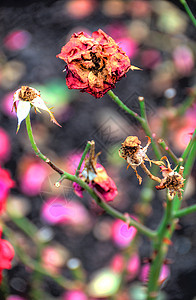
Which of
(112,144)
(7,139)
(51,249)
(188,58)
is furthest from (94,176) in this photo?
(188,58)

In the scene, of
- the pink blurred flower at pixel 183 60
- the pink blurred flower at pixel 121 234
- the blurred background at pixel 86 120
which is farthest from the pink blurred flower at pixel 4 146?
the pink blurred flower at pixel 183 60

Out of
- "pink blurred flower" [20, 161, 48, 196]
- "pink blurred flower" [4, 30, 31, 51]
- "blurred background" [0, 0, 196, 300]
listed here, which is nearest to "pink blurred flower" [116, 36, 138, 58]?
"blurred background" [0, 0, 196, 300]

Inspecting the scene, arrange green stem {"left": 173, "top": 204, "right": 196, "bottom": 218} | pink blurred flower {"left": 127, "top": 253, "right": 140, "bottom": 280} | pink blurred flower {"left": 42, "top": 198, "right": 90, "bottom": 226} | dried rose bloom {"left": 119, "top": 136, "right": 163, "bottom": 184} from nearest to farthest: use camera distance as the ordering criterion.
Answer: dried rose bloom {"left": 119, "top": 136, "right": 163, "bottom": 184}
green stem {"left": 173, "top": 204, "right": 196, "bottom": 218}
pink blurred flower {"left": 127, "top": 253, "right": 140, "bottom": 280}
pink blurred flower {"left": 42, "top": 198, "right": 90, "bottom": 226}

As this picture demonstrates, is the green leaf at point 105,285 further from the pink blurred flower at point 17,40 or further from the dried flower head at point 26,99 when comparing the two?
the pink blurred flower at point 17,40

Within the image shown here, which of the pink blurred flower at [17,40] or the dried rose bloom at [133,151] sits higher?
the pink blurred flower at [17,40]

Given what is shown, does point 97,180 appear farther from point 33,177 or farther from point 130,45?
point 130,45

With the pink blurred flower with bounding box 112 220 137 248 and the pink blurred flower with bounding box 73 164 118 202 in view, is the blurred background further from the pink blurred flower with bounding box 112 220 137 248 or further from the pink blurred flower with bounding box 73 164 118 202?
the pink blurred flower with bounding box 73 164 118 202

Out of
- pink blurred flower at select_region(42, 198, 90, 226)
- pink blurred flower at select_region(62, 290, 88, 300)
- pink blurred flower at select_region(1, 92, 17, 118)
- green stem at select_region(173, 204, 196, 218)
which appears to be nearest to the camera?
green stem at select_region(173, 204, 196, 218)

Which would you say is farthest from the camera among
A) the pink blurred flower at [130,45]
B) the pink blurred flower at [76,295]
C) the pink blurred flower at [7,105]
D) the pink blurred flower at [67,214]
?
the pink blurred flower at [130,45]
